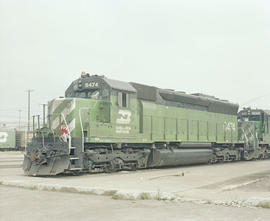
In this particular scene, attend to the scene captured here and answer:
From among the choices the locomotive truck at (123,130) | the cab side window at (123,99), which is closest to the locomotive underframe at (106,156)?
the locomotive truck at (123,130)

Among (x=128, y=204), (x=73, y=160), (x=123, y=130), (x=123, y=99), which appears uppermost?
(x=123, y=99)

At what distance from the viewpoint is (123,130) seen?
14.0 metres

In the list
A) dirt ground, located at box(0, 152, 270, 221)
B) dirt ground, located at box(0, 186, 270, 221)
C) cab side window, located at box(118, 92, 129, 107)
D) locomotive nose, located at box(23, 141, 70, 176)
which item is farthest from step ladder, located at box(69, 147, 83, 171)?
dirt ground, located at box(0, 186, 270, 221)

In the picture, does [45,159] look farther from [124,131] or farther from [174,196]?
[174,196]

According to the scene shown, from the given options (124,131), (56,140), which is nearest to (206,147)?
(124,131)

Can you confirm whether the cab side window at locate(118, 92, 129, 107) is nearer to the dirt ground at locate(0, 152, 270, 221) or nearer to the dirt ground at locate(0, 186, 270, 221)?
the dirt ground at locate(0, 152, 270, 221)

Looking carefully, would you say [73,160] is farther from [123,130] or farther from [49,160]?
[123,130]

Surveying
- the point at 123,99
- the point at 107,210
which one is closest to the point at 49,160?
the point at 123,99

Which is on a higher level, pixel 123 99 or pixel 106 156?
pixel 123 99

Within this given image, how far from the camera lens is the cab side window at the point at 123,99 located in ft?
45.8

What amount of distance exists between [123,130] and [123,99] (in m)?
1.20

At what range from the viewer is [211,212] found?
19.8 feet

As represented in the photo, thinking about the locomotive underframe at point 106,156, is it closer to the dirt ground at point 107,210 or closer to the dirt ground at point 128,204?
the dirt ground at point 128,204

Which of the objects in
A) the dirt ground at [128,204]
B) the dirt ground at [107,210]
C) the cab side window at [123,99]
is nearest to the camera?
the dirt ground at [107,210]
